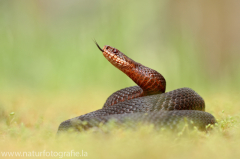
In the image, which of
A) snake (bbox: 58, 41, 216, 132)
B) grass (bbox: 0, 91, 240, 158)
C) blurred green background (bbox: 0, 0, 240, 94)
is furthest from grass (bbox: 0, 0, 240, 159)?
grass (bbox: 0, 91, 240, 158)

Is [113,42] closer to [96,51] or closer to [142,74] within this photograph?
[96,51]

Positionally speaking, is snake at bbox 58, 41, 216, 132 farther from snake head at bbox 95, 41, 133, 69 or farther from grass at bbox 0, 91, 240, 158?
grass at bbox 0, 91, 240, 158

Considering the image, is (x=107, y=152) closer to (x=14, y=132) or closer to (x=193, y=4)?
(x=14, y=132)

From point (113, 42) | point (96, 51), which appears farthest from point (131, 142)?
point (113, 42)

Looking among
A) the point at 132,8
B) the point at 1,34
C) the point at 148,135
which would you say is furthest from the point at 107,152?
the point at 132,8

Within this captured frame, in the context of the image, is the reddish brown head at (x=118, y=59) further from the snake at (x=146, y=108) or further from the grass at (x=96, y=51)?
the grass at (x=96, y=51)

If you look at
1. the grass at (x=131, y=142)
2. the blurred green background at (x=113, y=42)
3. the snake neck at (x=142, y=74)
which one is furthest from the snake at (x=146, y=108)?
the blurred green background at (x=113, y=42)
